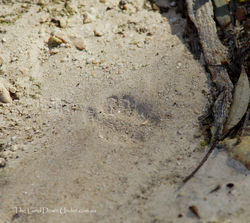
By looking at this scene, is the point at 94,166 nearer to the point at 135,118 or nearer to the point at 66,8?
the point at 135,118

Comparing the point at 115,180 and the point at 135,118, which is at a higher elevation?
the point at 135,118

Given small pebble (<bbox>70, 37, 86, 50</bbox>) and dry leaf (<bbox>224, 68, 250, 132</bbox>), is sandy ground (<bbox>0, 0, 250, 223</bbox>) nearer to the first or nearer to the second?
small pebble (<bbox>70, 37, 86, 50</bbox>)

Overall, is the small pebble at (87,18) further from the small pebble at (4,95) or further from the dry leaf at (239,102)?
the dry leaf at (239,102)

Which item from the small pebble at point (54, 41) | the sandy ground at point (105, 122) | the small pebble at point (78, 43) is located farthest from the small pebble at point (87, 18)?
the small pebble at point (54, 41)

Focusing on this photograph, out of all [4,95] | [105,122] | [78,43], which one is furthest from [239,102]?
[4,95]

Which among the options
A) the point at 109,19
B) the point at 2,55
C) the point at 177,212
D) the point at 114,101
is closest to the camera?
the point at 177,212

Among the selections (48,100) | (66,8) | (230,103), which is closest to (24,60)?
(48,100)
